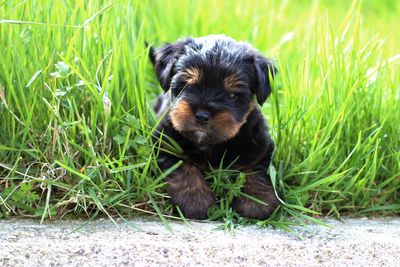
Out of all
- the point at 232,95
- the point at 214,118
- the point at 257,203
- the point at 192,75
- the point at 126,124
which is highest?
the point at 192,75

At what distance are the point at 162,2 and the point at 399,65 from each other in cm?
319

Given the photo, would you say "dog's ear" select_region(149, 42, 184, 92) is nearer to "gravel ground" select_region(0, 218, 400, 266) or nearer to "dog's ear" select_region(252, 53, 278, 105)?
"dog's ear" select_region(252, 53, 278, 105)

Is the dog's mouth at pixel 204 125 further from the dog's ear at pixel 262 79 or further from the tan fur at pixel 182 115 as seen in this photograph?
the dog's ear at pixel 262 79

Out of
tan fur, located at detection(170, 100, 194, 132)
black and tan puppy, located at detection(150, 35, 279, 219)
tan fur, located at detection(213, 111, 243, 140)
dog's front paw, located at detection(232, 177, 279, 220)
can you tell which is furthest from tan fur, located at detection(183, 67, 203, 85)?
dog's front paw, located at detection(232, 177, 279, 220)

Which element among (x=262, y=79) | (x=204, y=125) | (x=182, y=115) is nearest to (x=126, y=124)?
(x=182, y=115)

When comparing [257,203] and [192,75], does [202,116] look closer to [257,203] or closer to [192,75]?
[192,75]

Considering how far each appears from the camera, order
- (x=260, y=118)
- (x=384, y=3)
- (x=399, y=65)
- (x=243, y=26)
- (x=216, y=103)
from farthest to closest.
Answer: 1. (x=384, y=3)
2. (x=243, y=26)
3. (x=399, y=65)
4. (x=260, y=118)
5. (x=216, y=103)

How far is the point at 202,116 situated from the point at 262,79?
0.58 m

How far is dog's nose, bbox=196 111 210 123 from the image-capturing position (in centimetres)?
383

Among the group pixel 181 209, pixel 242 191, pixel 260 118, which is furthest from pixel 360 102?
pixel 181 209

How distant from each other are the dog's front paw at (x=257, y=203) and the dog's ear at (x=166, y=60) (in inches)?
34.7

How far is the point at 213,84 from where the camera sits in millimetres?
3967

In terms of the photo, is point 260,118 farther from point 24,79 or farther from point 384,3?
point 384,3

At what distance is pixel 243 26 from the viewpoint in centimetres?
691
